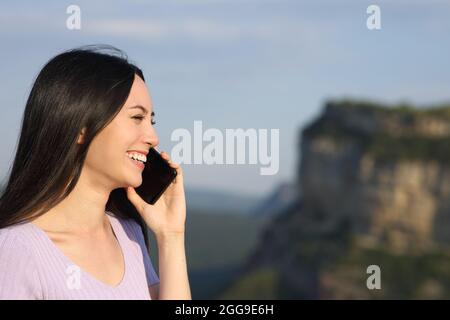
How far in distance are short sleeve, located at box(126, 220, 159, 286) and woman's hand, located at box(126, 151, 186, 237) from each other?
0.64 ft

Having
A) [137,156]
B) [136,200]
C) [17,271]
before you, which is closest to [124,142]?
[137,156]

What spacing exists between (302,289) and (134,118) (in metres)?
98.7

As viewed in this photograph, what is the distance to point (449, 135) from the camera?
100 metres

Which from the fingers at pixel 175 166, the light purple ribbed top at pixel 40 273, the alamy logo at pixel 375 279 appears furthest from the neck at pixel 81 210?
the alamy logo at pixel 375 279

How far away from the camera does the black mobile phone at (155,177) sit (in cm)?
466

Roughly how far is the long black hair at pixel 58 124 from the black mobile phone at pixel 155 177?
55 cm

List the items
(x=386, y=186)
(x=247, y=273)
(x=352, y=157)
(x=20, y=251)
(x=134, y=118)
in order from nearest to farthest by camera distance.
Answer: (x=20, y=251) → (x=134, y=118) → (x=386, y=186) → (x=352, y=157) → (x=247, y=273)

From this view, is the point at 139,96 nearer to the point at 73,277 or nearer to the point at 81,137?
the point at 81,137

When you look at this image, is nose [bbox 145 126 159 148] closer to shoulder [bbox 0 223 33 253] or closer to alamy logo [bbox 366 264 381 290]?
shoulder [bbox 0 223 33 253]

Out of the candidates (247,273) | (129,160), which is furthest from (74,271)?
(247,273)

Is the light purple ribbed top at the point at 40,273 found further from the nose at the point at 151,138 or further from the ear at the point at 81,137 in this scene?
the nose at the point at 151,138

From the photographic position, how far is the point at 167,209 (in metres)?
4.64

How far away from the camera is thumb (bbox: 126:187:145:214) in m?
4.68
